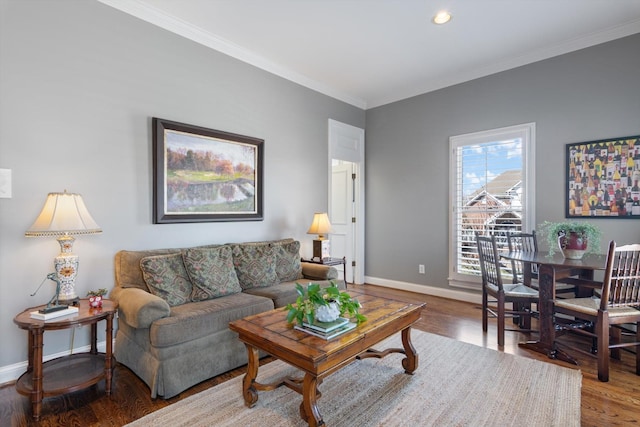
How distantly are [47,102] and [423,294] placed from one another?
186 inches

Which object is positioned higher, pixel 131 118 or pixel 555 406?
pixel 131 118

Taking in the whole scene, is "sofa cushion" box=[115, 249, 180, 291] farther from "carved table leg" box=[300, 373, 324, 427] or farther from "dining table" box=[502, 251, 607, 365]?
"dining table" box=[502, 251, 607, 365]

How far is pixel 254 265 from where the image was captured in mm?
3215

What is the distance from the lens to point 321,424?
169cm

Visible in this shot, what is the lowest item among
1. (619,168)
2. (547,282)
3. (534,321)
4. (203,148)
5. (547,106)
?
(534,321)

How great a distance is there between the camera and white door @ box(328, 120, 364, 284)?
17.2 ft

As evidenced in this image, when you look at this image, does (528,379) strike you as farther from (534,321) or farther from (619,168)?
(619,168)

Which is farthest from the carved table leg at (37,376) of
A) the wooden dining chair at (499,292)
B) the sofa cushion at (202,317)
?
the wooden dining chair at (499,292)

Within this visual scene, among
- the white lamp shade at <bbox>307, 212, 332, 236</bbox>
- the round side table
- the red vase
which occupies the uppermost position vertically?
the white lamp shade at <bbox>307, 212, 332, 236</bbox>

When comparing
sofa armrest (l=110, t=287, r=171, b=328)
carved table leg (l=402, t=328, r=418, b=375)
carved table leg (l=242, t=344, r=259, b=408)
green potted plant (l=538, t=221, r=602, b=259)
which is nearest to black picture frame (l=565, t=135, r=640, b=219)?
green potted plant (l=538, t=221, r=602, b=259)

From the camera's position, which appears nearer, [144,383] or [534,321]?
[144,383]

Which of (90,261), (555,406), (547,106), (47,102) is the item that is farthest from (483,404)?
(47,102)

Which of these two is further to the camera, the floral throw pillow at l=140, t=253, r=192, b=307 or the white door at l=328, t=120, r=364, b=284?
the white door at l=328, t=120, r=364, b=284

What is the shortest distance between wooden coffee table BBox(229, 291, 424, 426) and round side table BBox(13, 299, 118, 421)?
0.92 metres
